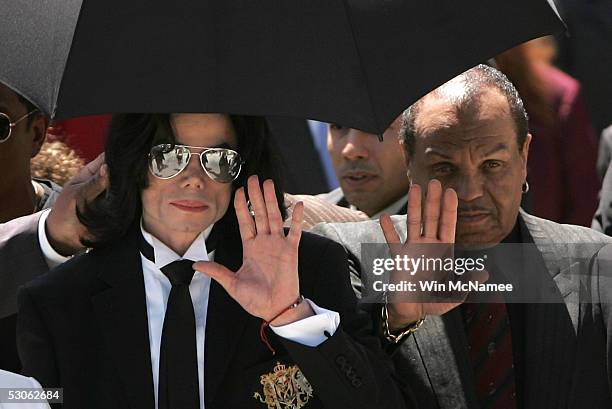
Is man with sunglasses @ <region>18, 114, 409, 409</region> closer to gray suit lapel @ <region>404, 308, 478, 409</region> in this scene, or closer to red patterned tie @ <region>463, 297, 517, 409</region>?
gray suit lapel @ <region>404, 308, 478, 409</region>


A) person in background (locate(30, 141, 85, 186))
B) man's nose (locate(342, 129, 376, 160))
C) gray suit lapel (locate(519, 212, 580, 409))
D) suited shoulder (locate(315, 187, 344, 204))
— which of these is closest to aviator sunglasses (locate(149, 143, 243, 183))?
gray suit lapel (locate(519, 212, 580, 409))

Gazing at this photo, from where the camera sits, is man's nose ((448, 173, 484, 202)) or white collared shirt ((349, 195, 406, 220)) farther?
white collared shirt ((349, 195, 406, 220))

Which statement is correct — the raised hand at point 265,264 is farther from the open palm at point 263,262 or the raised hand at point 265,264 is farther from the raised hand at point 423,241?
the raised hand at point 423,241

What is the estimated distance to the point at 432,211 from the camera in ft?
12.4

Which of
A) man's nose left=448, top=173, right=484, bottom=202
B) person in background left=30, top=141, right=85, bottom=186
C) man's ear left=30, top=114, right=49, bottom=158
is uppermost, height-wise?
man's ear left=30, top=114, right=49, bottom=158

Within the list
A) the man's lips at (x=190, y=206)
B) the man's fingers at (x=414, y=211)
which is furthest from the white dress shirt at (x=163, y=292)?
the man's fingers at (x=414, y=211)

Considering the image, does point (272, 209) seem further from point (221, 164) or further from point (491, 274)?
point (491, 274)

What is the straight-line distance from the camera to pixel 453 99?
432 cm

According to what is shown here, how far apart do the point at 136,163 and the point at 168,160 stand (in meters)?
0.13

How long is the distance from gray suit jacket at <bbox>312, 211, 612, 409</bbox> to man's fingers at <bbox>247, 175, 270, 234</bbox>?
1.88ft

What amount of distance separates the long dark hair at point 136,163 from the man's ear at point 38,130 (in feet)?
3.19

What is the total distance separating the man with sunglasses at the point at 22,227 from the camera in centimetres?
432

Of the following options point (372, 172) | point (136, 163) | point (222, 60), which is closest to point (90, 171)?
point (136, 163)

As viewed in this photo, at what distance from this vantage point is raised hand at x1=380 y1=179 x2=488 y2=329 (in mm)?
3760
